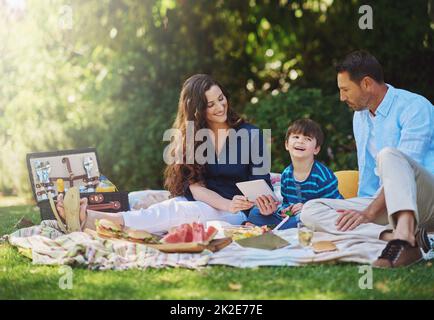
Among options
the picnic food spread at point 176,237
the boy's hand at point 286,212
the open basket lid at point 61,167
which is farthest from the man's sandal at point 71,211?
the boy's hand at point 286,212

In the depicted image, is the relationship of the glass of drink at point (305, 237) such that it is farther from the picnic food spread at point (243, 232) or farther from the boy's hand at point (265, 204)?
the boy's hand at point (265, 204)

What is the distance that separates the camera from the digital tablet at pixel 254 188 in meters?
4.64

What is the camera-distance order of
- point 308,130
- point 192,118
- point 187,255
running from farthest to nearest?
1. point 192,118
2. point 308,130
3. point 187,255

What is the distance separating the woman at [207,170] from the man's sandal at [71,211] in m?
0.06

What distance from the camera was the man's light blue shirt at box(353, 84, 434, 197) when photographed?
4.40 metres

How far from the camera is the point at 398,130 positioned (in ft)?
15.0

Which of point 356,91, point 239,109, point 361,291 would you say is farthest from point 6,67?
point 361,291

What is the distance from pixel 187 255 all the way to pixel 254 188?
798 mm

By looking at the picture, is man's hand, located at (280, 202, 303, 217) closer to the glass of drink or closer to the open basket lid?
the glass of drink

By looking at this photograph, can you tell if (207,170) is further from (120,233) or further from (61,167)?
(61,167)

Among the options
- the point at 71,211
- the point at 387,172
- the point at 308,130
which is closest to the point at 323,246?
the point at 387,172

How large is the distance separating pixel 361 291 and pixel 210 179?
1718 mm

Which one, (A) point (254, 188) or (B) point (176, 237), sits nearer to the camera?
(B) point (176, 237)
